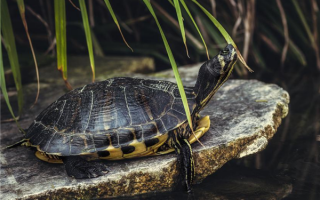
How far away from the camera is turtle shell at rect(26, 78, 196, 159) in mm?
2230

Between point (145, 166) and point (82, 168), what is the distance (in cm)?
31

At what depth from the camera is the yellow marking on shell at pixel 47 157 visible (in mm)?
2310

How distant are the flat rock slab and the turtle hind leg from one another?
29 mm

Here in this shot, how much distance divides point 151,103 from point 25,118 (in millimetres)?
1091

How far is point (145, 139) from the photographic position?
2229 millimetres

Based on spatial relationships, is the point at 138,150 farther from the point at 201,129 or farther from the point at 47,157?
the point at 47,157

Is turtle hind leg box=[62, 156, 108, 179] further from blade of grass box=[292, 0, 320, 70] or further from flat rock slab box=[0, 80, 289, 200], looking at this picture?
blade of grass box=[292, 0, 320, 70]

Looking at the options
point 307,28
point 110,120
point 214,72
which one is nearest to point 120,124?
point 110,120

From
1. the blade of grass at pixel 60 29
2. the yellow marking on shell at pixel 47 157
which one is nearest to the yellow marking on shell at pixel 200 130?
the yellow marking on shell at pixel 47 157

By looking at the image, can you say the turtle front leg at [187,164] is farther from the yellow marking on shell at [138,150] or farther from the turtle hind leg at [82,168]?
the turtle hind leg at [82,168]

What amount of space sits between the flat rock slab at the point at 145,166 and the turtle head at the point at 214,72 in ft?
0.79

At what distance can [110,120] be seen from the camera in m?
2.28

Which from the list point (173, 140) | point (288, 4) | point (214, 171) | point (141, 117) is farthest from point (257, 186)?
point (288, 4)

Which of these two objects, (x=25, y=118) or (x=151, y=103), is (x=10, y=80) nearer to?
(x=25, y=118)
